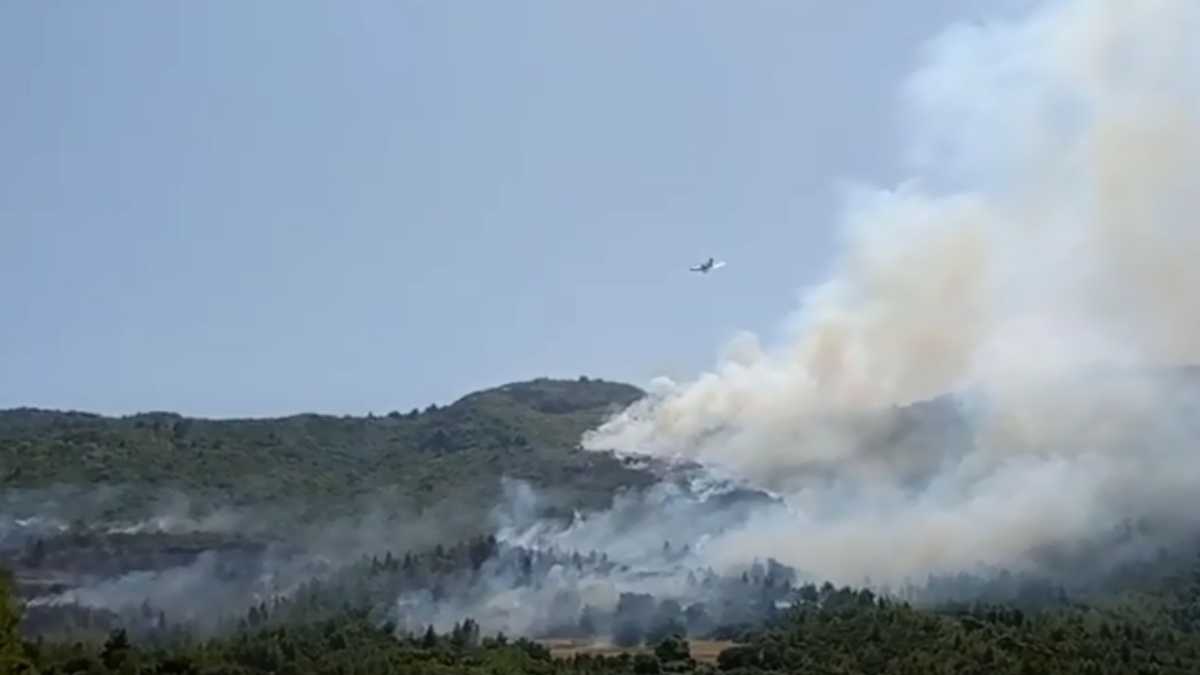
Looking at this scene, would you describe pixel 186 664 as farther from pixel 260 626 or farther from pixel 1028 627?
pixel 1028 627

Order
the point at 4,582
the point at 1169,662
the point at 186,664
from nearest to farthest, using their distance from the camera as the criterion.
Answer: the point at 4,582
the point at 186,664
the point at 1169,662

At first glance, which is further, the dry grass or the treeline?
the dry grass

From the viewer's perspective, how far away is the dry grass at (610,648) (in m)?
170

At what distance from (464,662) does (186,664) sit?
2897 centimetres

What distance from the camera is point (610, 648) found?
184 m

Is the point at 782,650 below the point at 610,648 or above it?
above

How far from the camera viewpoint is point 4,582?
89125 millimetres

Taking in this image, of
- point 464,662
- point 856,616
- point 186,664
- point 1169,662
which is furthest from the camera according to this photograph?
point 856,616

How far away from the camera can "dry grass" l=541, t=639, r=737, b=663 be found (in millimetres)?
170250

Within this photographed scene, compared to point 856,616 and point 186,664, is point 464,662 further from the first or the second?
point 856,616

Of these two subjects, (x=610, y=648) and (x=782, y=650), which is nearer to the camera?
(x=782, y=650)

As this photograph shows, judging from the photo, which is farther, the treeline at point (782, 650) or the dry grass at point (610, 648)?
the dry grass at point (610, 648)

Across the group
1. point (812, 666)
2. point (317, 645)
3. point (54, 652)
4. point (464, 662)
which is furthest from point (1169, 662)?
point (54, 652)

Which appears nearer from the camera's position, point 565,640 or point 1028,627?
point 1028,627
